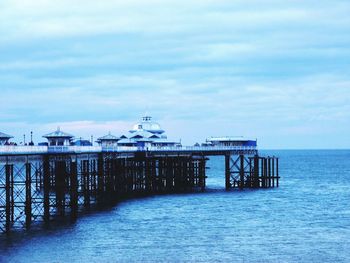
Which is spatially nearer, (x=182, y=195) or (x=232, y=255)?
(x=232, y=255)

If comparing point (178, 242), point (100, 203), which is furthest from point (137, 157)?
point (178, 242)

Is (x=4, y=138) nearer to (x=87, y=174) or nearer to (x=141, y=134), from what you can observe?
(x=87, y=174)

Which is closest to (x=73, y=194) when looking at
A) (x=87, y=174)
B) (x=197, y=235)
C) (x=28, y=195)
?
(x=28, y=195)

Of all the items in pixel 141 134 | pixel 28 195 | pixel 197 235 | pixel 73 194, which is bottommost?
pixel 197 235

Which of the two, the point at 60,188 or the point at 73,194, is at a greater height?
the point at 60,188

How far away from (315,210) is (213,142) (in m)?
49.7

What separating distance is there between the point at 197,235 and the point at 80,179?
37693mm

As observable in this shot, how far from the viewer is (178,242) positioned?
50.9 meters

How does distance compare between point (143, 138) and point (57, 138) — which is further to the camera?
point (143, 138)

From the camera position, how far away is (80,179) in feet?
295

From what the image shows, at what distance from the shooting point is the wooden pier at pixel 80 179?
5759cm

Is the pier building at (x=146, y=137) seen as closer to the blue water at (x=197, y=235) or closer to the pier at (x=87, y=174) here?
the pier at (x=87, y=174)

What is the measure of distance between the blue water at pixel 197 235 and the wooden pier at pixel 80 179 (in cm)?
292

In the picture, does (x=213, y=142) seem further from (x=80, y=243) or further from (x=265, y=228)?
(x=80, y=243)
